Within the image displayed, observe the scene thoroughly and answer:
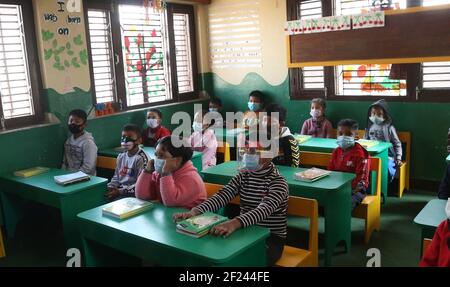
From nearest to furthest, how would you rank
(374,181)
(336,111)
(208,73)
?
(374,181)
(336,111)
(208,73)

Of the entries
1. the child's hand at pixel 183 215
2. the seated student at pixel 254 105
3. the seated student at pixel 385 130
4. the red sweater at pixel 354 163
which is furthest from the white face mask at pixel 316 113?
the child's hand at pixel 183 215

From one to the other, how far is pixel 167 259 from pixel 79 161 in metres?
2.59

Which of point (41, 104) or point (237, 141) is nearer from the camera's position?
point (41, 104)

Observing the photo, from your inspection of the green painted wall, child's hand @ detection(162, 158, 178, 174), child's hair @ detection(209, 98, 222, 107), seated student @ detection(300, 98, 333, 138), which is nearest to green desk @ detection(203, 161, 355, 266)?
child's hand @ detection(162, 158, 178, 174)

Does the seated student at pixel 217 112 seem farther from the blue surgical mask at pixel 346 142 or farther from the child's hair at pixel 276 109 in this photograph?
the blue surgical mask at pixel 346 142

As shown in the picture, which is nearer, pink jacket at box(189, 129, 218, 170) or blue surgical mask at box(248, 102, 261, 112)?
pink jacket at box(189, 129, 218, 170)

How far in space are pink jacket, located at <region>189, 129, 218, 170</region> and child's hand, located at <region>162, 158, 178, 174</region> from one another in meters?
1.90

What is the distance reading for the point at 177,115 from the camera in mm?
5918

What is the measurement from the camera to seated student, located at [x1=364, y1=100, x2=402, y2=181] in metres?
4.69

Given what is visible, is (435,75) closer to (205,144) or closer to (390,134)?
(390,134)

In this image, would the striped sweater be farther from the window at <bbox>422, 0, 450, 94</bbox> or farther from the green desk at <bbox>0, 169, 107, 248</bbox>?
the window at <bbox>422, 0, 450, 94</bbox>

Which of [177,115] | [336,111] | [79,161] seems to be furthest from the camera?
[177,115]
